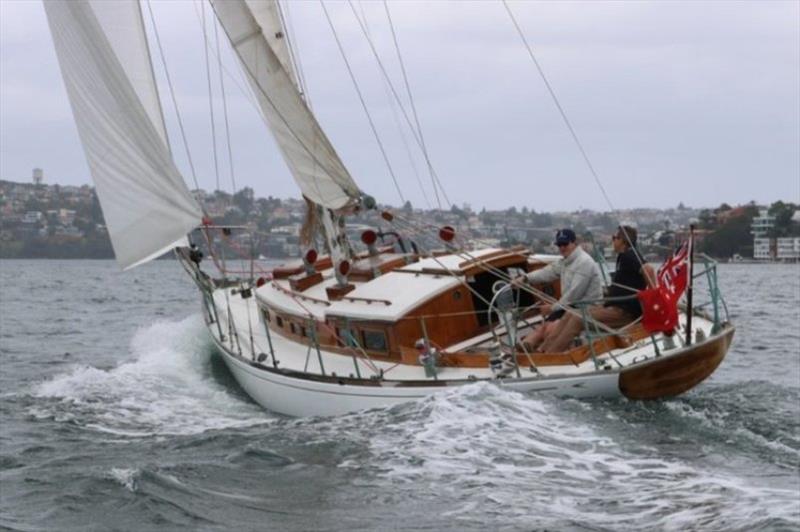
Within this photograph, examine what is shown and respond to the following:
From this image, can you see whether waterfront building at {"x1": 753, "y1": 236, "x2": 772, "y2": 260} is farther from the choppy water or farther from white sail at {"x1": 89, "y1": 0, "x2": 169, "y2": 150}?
white sail at {"x1": 89, "y1": 0, "x2": 169, "y2": 150}

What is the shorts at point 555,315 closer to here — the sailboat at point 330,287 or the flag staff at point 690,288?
the sailboat at point 330,287

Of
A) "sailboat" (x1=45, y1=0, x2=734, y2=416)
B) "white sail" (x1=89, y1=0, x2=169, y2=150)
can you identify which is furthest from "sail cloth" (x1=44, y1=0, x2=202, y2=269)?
"white sail" (x1=89, y1=0, x2=169, y2=150)

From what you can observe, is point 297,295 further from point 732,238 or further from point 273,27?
point 732,238

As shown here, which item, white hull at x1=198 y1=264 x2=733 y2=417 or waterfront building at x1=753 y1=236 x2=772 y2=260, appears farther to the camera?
waterfront building at x1=753 y1=236 x2=772 y2=260

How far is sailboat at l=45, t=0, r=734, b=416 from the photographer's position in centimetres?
1401

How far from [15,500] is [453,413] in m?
4.22

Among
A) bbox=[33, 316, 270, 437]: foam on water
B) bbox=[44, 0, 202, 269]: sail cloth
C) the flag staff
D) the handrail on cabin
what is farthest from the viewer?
the handrail on cabin

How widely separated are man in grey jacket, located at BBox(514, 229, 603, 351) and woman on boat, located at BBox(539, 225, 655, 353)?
0.17 m

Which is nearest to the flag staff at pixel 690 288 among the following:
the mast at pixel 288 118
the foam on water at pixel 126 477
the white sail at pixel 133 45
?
the foam on water at pixel 126 477

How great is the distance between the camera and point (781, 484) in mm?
10469

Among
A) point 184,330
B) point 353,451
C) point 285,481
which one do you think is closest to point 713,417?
point 353,451

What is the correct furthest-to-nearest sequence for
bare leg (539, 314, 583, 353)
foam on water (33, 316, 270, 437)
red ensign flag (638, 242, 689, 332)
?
foam on water (33, 316, 270, 437) < bare leg (539, 314, 583, 353) < red ensign flag (638, 242, 689, 332)

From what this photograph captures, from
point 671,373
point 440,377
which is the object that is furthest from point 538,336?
point 671,373

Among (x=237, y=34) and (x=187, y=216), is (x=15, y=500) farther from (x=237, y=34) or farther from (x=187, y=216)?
(x=237, y=34)
